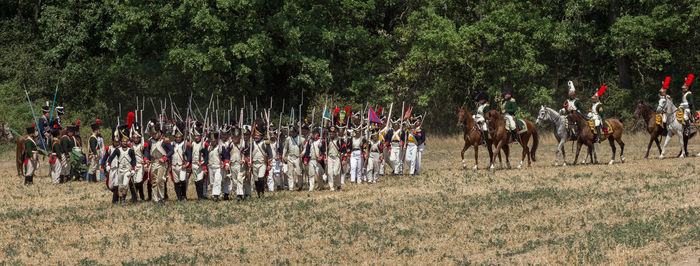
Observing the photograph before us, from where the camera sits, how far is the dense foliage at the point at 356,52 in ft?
143

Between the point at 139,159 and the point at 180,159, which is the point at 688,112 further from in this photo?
the point at 139,159

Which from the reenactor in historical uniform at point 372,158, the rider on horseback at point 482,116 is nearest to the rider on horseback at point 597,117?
the rider on horseback at point 482,116

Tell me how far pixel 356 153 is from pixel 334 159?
169 centimetres

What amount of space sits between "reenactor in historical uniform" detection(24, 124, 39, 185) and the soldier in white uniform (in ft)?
32.1

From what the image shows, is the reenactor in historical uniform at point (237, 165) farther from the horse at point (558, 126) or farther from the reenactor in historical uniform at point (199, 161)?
the horse at point (558, 126)

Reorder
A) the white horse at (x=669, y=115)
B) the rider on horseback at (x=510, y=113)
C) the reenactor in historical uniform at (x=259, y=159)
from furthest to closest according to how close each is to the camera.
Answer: the white horse at (x=669, y=115)
the rider on horseback at (x=510, y=113)
the reenactor in historical uniform at (x=259, y=159)

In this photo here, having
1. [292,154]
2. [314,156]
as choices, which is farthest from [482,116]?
[292,154]

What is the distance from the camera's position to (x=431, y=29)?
4450 centimetres

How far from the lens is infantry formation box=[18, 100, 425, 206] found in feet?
73.2

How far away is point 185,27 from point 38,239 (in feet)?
92.9

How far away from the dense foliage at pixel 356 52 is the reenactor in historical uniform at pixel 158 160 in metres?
20.5

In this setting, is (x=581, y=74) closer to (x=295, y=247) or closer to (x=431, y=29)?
(x=431, y=29)

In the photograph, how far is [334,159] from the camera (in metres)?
24.8

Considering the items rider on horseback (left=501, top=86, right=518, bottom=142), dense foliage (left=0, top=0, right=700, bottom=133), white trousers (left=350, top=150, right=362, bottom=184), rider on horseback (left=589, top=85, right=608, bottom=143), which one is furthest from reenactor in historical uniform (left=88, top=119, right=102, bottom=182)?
rider on horseback (left=589, top=85, right=608, bottom=143)
